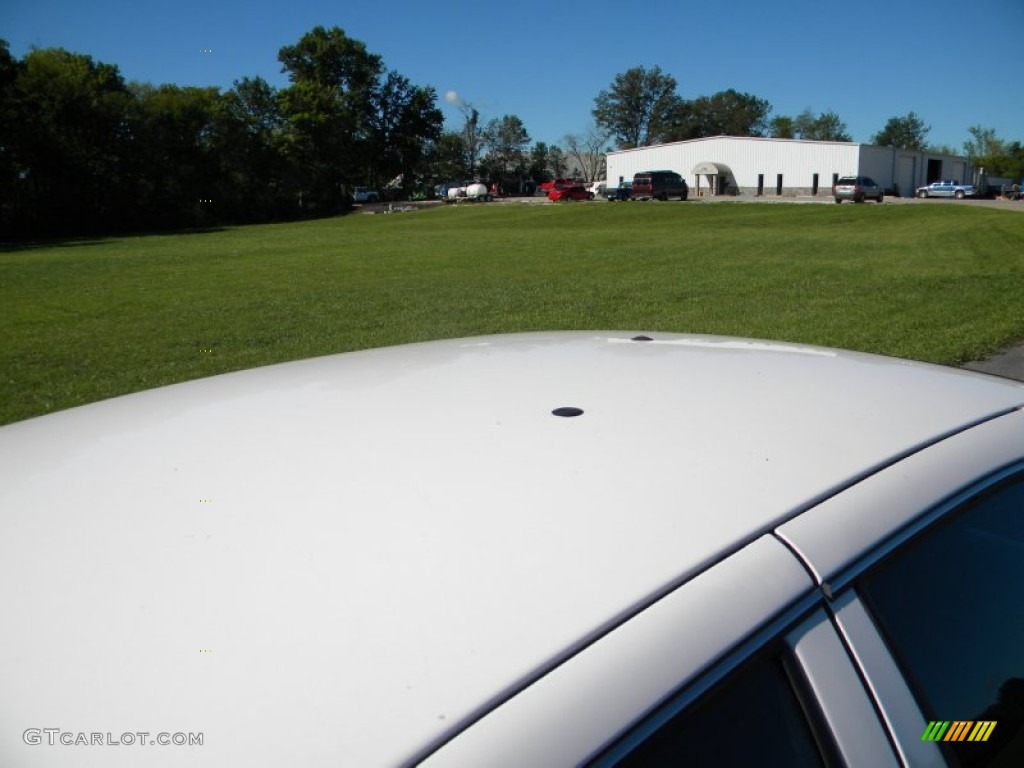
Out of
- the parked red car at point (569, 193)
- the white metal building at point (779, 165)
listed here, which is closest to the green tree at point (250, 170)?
the parked red car at point (569, 193)

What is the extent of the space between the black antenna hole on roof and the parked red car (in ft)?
220

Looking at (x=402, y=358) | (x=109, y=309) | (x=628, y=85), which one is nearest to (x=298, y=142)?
(x=109, y=309)

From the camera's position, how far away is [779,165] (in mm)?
71750

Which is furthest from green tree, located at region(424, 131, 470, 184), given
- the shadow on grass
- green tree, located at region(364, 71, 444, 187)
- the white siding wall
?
the shadow on grass

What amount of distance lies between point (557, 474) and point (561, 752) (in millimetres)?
566

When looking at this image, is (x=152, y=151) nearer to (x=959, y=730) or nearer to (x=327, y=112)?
(x=327, y=112)

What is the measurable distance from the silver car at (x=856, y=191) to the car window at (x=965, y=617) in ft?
182

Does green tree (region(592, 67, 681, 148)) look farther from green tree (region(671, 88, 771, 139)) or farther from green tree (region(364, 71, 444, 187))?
green tree (region(364, 71, 444, 187))

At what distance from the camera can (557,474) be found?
4.64 ft

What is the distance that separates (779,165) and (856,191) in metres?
21.3

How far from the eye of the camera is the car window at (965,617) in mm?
1286

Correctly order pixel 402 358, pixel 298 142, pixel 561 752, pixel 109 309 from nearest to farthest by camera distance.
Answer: pixel 561 752
pixel 402 358
pixel 109 309
pixel 298 142

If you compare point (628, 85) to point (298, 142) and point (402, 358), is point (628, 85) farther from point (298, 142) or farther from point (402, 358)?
point (402, 358)

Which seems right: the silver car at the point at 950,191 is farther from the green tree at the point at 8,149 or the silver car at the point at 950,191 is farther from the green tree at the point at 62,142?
the green tree at the point at 8,149
